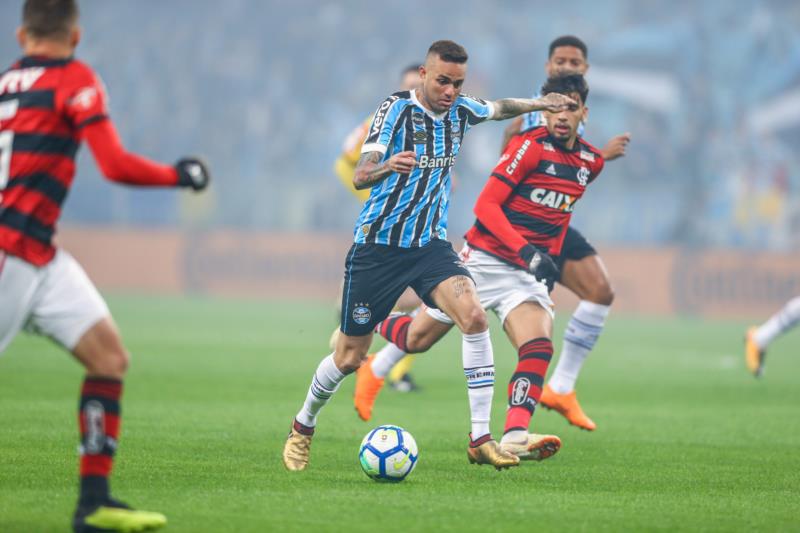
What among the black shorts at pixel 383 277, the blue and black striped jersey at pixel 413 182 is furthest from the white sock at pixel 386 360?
the blue and black striped jersey at pixel 413 182

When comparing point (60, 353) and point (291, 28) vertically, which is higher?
point (291, 28)

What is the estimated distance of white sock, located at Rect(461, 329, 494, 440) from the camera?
7.70m

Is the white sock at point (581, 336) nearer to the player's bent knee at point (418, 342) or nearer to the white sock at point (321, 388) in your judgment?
the player's bent knee at point (418, 342)

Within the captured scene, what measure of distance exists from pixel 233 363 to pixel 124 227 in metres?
16.7

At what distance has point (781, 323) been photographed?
12930 millimetres

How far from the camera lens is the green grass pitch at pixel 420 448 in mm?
6117

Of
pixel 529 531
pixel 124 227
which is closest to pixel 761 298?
pixel 124 227

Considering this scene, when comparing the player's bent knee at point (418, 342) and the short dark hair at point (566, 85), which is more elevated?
the short dark hair at point (566, 85)

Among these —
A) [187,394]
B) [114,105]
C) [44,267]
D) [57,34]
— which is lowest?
[187,394]

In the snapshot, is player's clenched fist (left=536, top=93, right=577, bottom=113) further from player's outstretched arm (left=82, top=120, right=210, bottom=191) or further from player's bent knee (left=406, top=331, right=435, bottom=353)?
player's outstretched arm (left=82, top=120, right=210, bottom=191)

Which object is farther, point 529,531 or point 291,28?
point 291,28

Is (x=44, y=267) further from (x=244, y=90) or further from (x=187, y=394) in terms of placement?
(x=244, y=90)

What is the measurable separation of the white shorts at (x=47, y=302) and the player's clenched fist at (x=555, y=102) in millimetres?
3649

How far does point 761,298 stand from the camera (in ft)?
88.3
